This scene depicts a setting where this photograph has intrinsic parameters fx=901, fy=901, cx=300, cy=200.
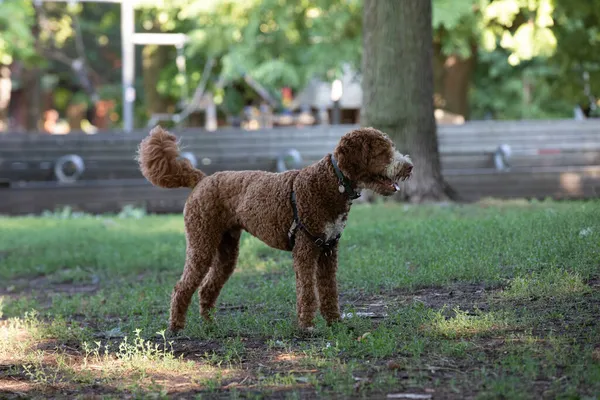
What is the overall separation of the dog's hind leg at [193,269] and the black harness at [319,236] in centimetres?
69

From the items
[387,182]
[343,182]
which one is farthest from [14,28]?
[387,182]

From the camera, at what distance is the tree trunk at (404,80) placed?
486 inches

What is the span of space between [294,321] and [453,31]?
13.3 metres

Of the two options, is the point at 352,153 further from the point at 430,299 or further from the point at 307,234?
the point at 430,299

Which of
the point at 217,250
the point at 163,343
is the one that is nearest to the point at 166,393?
the point at 163,343

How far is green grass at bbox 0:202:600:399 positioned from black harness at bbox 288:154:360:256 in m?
0.58

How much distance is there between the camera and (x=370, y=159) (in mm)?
6207

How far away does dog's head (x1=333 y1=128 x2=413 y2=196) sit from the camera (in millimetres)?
6176

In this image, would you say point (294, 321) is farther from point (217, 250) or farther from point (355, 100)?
point (355, 100)

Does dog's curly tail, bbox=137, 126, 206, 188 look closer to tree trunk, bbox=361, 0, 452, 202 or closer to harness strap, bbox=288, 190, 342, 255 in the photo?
harness strap, bbox=288, 190, 342, 255

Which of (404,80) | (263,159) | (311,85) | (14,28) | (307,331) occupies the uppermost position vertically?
(14,28)

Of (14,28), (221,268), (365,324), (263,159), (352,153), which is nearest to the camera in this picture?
(352,153)

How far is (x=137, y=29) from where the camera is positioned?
33.1 m

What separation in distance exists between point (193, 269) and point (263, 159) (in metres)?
11.2
